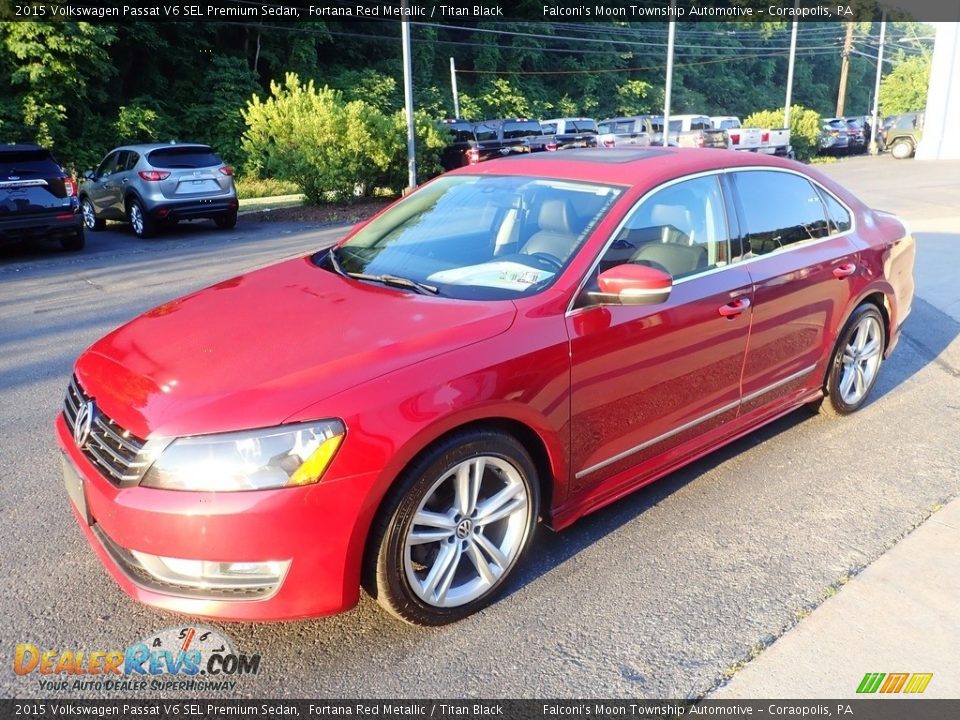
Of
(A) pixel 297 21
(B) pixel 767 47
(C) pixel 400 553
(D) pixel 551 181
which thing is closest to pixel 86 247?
(D) pixel 551 181

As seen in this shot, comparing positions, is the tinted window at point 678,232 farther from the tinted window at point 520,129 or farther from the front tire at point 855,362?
the tinted window at point 520,129

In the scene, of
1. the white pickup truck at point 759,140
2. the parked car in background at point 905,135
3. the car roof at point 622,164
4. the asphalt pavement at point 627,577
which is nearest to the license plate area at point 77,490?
the asphalt pavement at point 627,577

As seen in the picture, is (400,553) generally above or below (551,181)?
below

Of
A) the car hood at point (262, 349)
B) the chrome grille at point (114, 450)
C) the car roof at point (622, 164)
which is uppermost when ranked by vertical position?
the car roof at point (622, 164)

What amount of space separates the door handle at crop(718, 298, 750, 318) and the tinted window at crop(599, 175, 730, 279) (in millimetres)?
201

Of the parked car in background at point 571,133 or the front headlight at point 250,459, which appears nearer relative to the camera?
the front headlight at point 250,459

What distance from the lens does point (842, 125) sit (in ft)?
127

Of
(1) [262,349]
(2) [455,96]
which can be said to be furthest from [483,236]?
(2) [455,96]

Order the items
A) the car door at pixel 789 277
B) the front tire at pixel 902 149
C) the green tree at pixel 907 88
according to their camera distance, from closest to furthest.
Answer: the car door at pixel 789 277 < the front tire at pixel 902 149 < the green tree at pixel 907 88

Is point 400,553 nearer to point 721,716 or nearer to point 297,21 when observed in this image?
point 721,716

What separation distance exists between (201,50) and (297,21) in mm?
4611

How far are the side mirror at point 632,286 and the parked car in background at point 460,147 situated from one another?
19244 millimetres

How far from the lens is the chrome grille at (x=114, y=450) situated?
2479 millimetres

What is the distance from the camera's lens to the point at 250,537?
238 cm
